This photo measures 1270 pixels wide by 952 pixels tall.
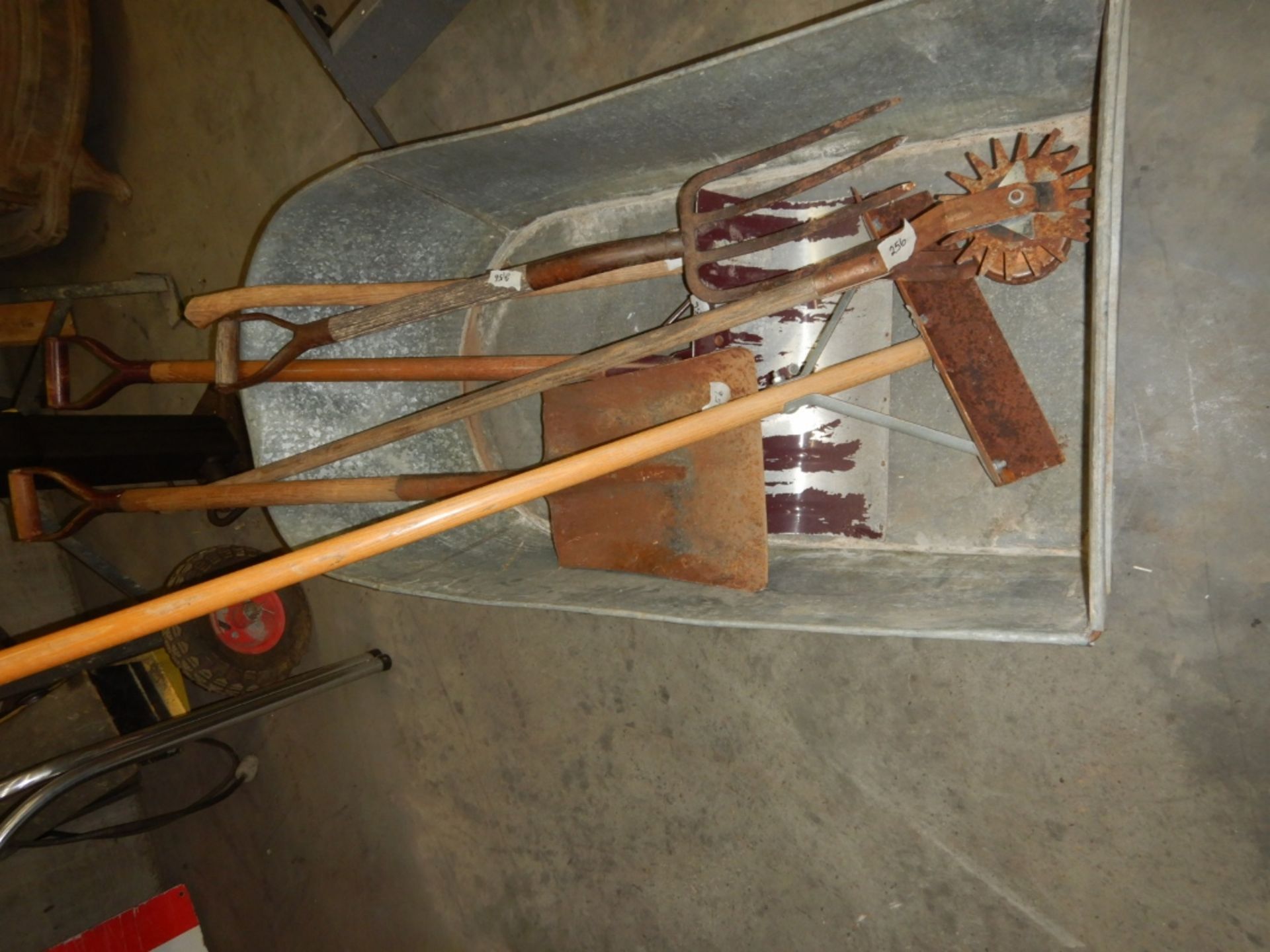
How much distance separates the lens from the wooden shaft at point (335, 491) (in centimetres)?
A: 150

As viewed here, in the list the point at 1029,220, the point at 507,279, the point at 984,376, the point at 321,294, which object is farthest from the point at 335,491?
the point at 1029,220

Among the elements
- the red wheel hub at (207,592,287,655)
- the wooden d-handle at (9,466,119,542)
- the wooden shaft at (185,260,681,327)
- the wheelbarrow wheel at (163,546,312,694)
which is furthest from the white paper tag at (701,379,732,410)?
the red wheel hub at (207,592,287,655)

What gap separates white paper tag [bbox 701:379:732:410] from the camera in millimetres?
1448

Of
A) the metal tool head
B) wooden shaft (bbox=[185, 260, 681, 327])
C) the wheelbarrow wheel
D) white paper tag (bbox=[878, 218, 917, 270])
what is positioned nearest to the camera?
white paper tag (bbox=[878, 218, 917, 270])

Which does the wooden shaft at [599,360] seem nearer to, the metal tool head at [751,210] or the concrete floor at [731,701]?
the metal tool head at [751,210]

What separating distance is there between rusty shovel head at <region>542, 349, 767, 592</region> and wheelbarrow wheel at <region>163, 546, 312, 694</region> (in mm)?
1085

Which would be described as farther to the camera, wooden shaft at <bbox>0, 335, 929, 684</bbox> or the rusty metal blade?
the rusty metal blade

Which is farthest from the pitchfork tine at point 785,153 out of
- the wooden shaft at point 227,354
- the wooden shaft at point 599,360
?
the wooden shaft at point 227,354

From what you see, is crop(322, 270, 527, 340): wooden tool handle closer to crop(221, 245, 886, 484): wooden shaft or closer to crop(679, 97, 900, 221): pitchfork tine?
crop(221, 245, 886, 484): wooden shaft

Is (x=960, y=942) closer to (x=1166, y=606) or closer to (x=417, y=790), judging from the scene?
(x=1166, y=606)

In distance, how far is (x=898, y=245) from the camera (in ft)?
3.92

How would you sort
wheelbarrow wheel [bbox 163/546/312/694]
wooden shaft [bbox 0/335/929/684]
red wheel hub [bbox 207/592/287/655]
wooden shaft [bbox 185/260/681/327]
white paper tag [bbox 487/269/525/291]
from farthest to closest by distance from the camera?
red wheel hub [bbox 207/592/287/655] < wheelbarrow wheel [bbox 163/546/312/694] < wooden shaft [bbox 185/260/681/327] < white paper tag [bbox 487/269/525/291] < wooden shaft [bbox 0/335/929/684]

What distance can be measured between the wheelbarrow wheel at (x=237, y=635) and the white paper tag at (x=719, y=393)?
4.71 ft

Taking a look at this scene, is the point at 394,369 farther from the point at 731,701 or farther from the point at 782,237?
the point at 731,701
